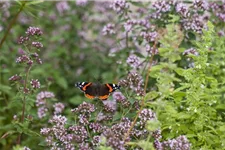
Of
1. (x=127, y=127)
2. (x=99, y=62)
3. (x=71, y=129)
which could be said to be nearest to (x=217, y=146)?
(x=127, y=127)

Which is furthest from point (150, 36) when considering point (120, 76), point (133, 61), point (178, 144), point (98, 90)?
point (178, 144)

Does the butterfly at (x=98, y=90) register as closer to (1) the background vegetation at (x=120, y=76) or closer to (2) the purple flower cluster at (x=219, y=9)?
(1) the background vegetation at (x=120, y=76)

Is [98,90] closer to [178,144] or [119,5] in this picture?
[178,144]

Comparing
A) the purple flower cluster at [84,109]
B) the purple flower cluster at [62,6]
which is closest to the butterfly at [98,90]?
the purple flower cluster at [84,109]

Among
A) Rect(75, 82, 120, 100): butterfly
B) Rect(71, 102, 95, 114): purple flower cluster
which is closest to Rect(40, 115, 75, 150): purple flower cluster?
Rect(71, 102, 95, 114): purple flower cluster

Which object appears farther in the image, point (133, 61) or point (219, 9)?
point (219, 9)

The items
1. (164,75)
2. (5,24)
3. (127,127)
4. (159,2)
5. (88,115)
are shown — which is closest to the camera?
(164,75)

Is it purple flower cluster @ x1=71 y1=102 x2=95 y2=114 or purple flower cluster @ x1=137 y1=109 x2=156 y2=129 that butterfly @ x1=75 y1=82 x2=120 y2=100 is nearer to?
purple flower cluster @ x1=71 y1=102 x2=95 y2=114

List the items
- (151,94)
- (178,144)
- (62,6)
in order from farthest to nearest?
(62,6) < (151,94) < (178,144)

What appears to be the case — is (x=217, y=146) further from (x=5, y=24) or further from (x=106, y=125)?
(x=5, y=24)
